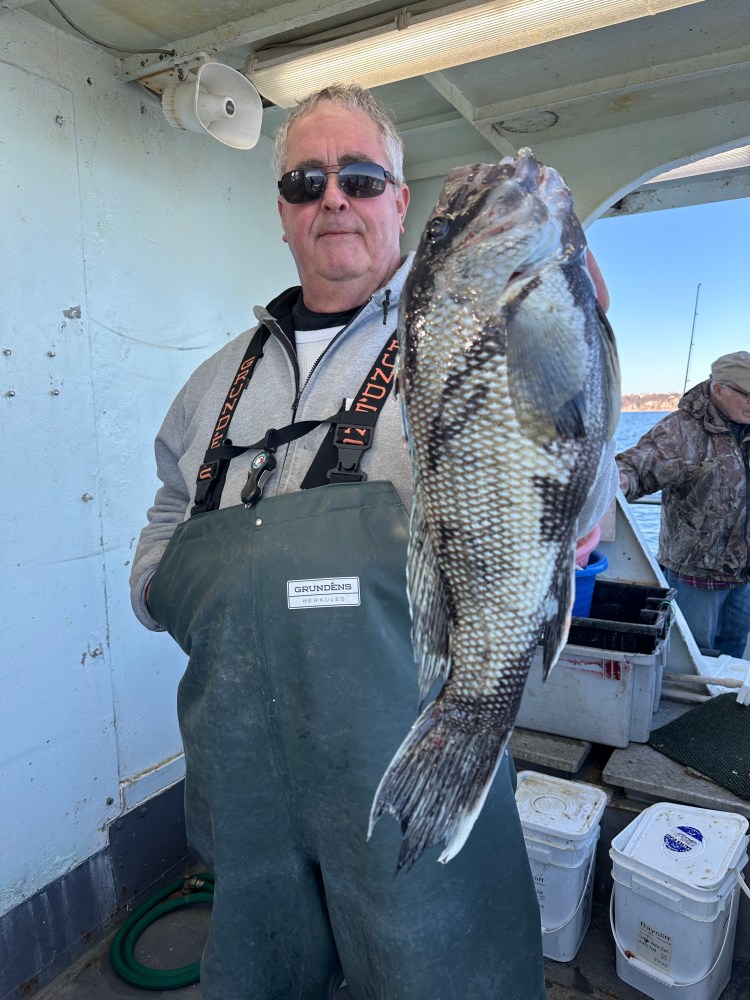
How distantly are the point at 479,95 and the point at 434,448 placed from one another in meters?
3.19

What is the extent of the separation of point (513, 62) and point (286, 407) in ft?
8.12

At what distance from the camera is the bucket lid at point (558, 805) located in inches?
110

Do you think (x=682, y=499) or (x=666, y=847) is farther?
(x=682, y=499)

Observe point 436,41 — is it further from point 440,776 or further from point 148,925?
point 148,925

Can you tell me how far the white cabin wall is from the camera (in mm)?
2832

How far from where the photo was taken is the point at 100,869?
323 cm

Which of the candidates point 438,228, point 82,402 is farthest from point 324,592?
point 82,402

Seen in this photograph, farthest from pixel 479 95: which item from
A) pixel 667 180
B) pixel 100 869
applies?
pixel 100 869

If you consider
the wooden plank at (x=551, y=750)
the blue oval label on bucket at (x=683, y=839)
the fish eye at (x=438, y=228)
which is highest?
the fish eye at (x=438, y=228)

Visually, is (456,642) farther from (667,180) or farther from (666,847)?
(667,180)

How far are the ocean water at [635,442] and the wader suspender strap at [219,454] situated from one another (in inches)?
39.3

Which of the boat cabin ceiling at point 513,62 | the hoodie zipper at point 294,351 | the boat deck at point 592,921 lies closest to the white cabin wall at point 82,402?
the boat cabin ceiling at point 513,62

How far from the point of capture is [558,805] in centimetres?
295

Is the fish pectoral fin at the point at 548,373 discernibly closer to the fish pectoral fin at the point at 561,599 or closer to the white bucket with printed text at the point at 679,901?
the fish pectoral fin at the point at 561,599
